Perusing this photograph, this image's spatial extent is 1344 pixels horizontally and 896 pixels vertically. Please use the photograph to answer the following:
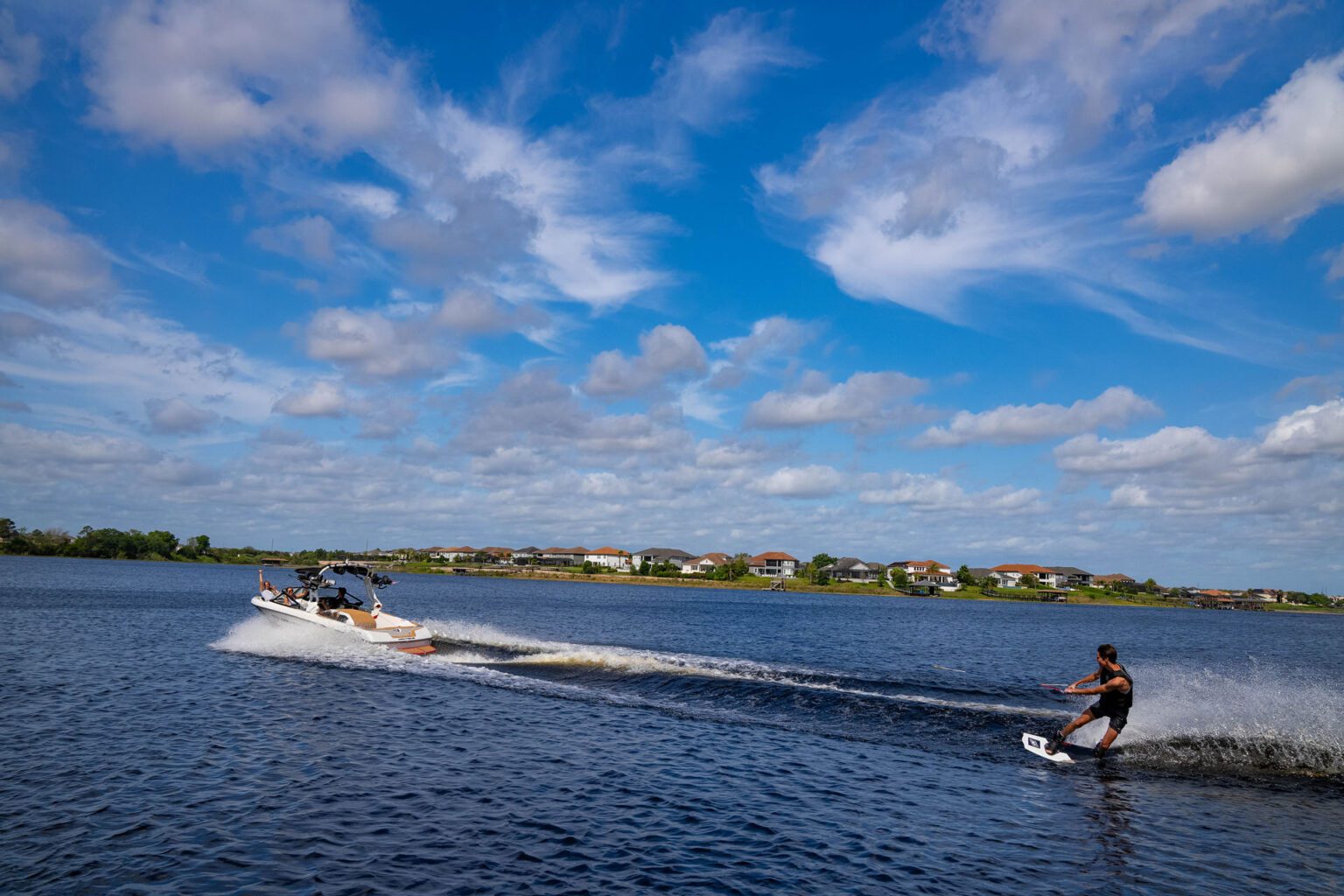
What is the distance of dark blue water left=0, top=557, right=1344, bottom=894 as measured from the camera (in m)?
13.7

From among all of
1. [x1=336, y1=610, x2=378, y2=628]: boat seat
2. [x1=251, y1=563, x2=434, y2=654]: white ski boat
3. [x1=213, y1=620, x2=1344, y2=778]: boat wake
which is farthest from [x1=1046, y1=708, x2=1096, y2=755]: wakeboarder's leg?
[x1=336, y1=610, x2=378, y2=628]: boat seat

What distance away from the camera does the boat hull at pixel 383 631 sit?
40812 mm

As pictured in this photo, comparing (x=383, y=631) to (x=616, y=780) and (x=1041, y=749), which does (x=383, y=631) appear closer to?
(x=616, y=780)

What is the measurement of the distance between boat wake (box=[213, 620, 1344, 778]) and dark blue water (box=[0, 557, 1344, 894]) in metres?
0.19

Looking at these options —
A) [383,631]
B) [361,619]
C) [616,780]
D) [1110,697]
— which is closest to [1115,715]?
[1110,697]

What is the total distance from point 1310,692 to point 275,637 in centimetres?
5867

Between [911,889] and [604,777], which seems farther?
[604,777]

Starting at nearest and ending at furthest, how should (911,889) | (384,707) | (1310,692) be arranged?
(911,889) < (384,707) < (1310,692)

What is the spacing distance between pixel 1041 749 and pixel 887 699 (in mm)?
8505

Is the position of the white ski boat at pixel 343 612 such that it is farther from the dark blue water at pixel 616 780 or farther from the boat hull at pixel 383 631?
the dark blue water at pixel 616 780

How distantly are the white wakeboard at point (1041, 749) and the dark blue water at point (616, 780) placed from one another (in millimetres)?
785

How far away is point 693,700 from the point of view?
1229 inches

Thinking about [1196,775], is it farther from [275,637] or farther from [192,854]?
[275,637]

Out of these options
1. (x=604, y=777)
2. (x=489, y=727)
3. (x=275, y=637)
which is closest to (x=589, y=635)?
(x=275, y=637)
